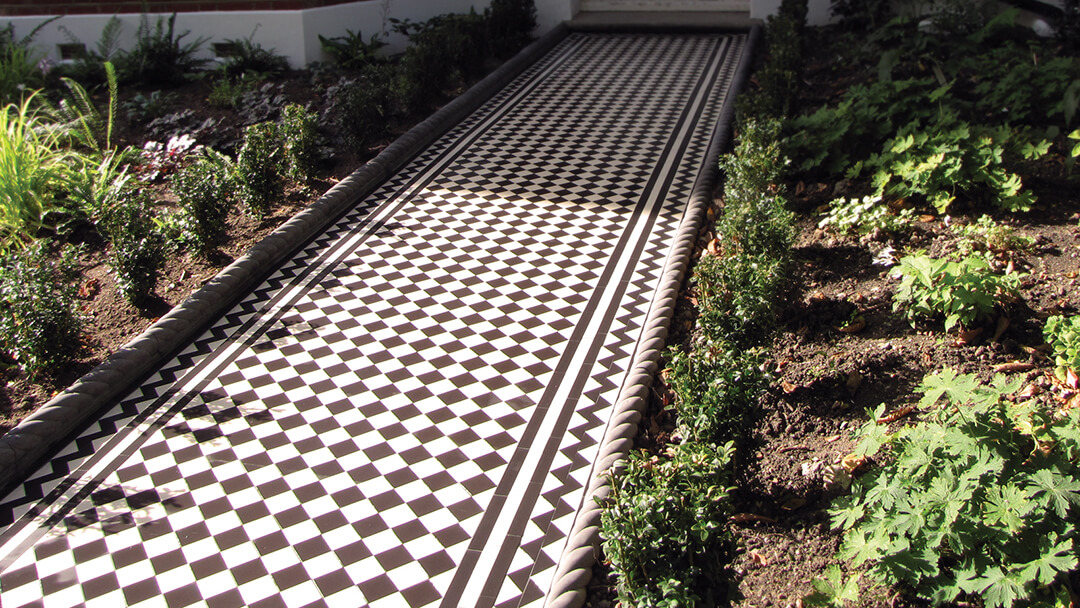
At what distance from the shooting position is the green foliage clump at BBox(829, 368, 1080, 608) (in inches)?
110

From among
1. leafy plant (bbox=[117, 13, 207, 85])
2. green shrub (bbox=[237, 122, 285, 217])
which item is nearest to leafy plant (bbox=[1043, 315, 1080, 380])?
green shrub (bbox=[237, 122, 285, 217])

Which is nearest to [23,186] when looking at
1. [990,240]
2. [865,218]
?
[865,218]

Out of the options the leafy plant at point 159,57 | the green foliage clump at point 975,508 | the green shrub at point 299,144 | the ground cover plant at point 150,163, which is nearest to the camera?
the green foliage clump at point 975,508

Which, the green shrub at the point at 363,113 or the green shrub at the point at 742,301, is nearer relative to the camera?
the green shrub at the point at 742,301

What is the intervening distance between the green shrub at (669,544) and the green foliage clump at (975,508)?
18.9 inches

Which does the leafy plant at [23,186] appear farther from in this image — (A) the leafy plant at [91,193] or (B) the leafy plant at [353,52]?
(B) the leafy plant at [353,52]

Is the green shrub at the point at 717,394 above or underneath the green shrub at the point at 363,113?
underneath

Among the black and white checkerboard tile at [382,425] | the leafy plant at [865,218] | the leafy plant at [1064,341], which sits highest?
the leafy plant at [865,218]

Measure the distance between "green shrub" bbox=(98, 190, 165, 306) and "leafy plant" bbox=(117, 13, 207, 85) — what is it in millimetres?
4898

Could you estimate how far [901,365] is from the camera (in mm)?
4410

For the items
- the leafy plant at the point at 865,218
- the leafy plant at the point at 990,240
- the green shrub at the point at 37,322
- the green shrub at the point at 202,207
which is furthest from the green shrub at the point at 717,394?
the green shrub at the point at 202,207

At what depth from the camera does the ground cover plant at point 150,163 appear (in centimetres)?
511

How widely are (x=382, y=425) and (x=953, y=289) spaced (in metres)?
3.03

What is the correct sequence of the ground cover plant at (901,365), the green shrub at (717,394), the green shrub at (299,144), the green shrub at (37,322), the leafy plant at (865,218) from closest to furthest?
the ground cover plant at (901,365) < the green shrub at (717,394) < the green shrub at (37,322) < the leafy plant at (865,218) < the green shrub at (299,144)
